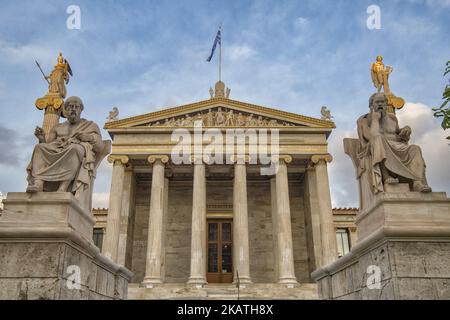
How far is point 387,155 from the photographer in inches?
244

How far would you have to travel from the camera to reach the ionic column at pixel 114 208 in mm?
24625

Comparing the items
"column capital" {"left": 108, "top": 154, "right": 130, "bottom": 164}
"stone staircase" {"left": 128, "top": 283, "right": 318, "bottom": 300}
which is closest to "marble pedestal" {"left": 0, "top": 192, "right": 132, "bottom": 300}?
"stone staircase" {"left": 128, "top": 283, "right": 318, "bottom": 300}

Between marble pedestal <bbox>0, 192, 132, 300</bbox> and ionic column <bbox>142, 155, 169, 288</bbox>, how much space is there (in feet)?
58.4

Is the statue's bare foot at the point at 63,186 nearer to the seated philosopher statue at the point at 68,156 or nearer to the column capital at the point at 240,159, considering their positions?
the seated philosopher statue at the point at 68,156

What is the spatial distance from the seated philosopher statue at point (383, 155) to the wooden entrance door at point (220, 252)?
2203 cm

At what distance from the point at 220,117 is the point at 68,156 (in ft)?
71.4

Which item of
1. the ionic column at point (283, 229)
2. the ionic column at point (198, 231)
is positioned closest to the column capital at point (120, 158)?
the ionic column at point (198, 231)

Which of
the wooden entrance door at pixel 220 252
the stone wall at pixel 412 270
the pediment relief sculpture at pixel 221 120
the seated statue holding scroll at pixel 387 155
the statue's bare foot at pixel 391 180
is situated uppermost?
the pediment relief sculpture at pixel 221 120

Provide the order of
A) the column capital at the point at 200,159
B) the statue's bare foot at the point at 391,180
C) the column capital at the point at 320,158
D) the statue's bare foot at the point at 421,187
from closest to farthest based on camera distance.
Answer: the statue's bare foot at the point at 421,187 < the statue's bare foot at the point at 391,180 < the column capital at the point at 200,159 < the column capital at the point at 320,158

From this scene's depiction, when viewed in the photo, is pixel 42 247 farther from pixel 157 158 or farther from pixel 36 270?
pixel 157 158

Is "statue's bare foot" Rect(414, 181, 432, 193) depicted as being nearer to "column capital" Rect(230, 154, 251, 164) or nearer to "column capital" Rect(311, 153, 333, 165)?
"column capital" Rect(230, 154, 251, 164)
